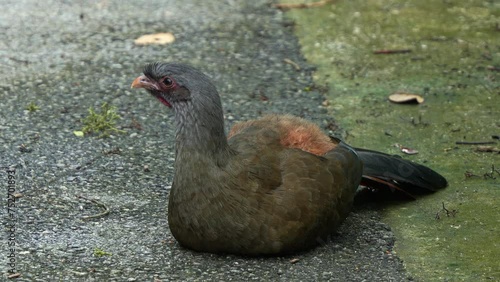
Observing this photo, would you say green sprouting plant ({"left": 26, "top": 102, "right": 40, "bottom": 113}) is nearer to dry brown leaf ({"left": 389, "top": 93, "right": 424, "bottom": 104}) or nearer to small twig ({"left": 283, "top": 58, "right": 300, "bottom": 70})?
small twig ({"left": 283, "top": 58, "right": 300, "bottom": 70})

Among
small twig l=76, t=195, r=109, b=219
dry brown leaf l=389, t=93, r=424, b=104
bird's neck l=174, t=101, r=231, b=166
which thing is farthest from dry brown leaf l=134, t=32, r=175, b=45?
bird's neck l=174, t=101, r=231, b=166

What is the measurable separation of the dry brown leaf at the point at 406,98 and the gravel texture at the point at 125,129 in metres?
0.58

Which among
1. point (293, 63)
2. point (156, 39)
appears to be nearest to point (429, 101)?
point (293, 63)

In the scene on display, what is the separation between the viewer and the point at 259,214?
15.1ft

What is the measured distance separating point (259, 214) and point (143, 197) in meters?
1.13

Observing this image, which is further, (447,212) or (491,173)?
A: (491,173)

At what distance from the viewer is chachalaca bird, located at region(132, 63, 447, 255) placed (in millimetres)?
4625

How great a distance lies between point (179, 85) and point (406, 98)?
2.74 m

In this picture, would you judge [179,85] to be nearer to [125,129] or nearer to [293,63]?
[125,129]

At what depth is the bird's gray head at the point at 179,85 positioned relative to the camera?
477 cm

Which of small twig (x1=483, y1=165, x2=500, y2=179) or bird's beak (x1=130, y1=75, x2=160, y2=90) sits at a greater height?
bird's beak (x1=130, y1=75, x2=160, y2=90)

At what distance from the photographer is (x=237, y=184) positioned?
4680 mm

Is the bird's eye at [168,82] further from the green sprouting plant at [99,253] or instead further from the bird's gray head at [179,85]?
the green sprouting plant at [99,253]

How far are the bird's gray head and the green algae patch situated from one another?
129cm
